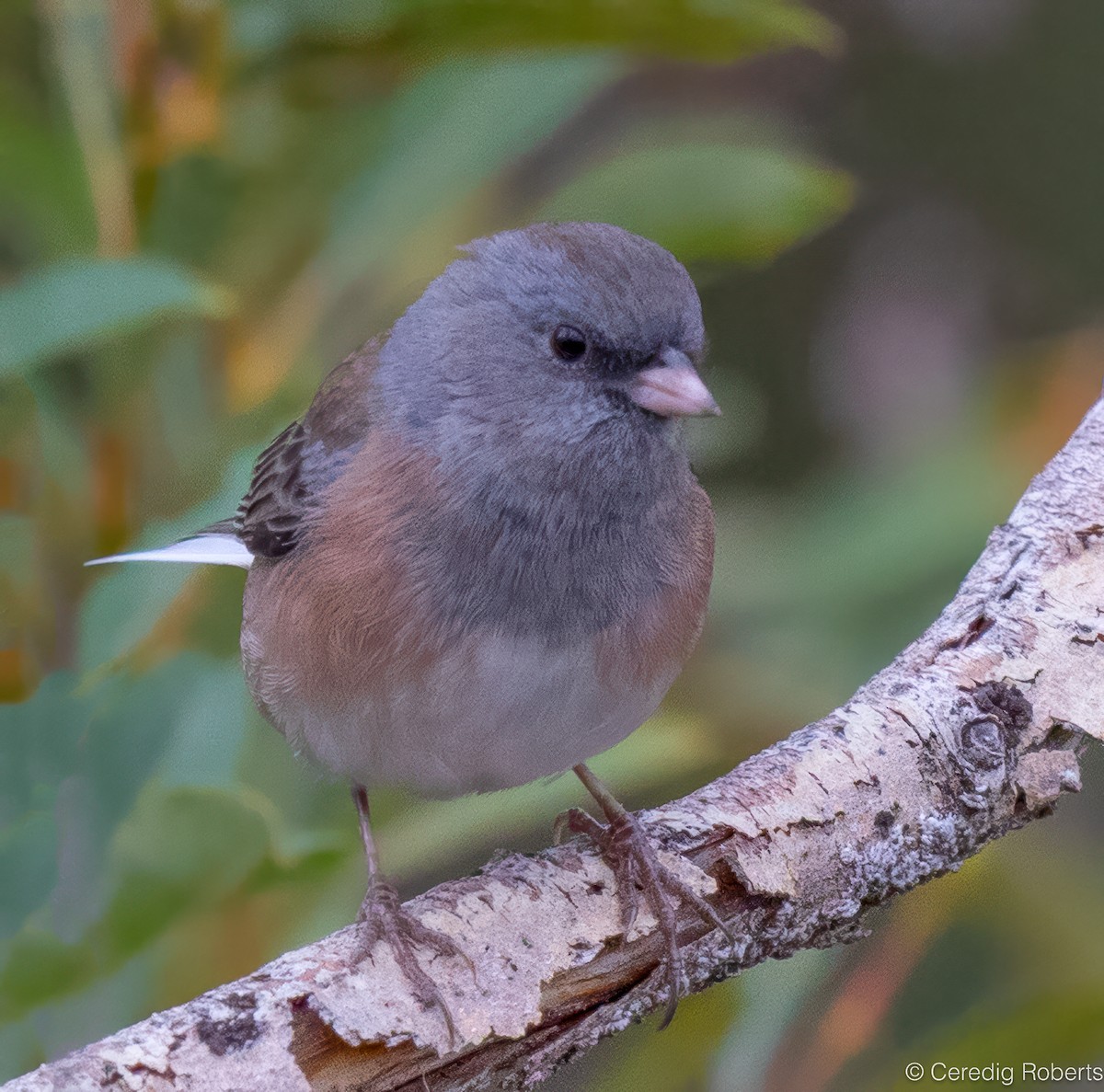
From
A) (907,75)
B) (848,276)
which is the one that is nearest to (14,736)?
(848,276)

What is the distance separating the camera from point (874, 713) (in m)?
1.47

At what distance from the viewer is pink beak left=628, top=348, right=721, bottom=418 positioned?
1302 millimetres

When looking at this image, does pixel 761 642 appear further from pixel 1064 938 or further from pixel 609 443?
pixel 609 443

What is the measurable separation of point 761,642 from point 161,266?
102 centimetres

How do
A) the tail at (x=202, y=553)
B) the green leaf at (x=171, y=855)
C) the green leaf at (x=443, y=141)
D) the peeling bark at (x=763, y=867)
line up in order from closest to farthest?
the peeling bark at (x=763, y=867) < the green leaf at (x=171, y=855) < the tail at (x=202, y=553) < the green leaf at (x=443, y=141)

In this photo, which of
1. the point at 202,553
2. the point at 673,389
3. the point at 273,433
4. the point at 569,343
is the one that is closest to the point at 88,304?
the point at 273,433

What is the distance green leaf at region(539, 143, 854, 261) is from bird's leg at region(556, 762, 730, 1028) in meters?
0.73

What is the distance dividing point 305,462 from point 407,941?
579 mm

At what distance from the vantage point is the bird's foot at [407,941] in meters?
1.17

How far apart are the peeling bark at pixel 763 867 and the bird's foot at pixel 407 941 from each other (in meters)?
0.01

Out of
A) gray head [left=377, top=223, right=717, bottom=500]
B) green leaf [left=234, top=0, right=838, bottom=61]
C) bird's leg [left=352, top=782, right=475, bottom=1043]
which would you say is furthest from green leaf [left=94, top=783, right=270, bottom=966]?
green leaf [left=234, top=0, right=838, bottom=61]

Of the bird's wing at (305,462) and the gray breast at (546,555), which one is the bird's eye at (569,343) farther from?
the bird's wing at (305,462)

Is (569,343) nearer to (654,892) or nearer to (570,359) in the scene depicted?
(570,359)

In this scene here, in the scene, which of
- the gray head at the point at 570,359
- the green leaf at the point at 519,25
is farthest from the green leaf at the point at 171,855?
the green leaf at the point at 519,25
